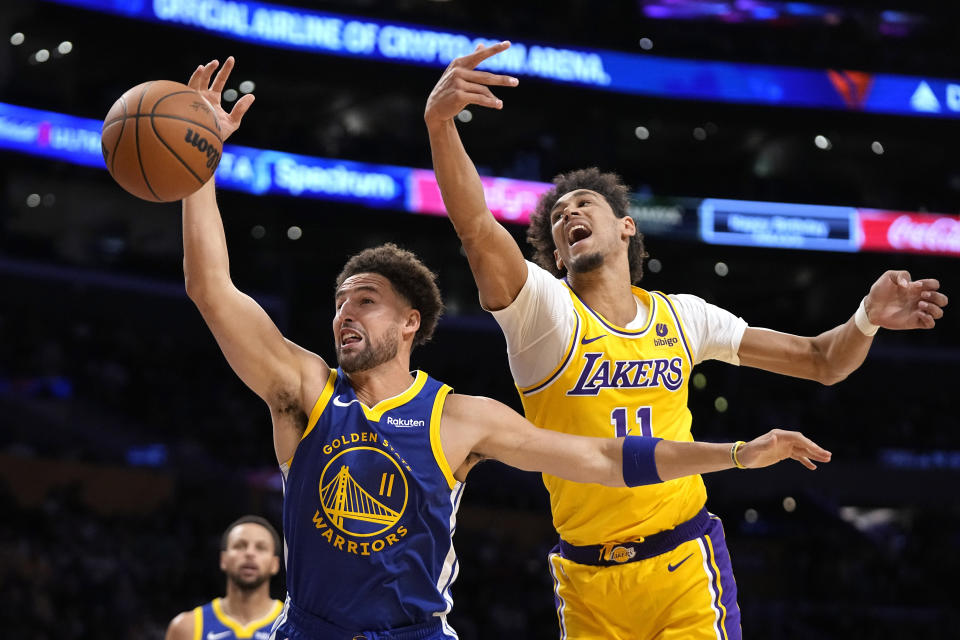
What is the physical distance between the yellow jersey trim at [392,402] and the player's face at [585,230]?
1030mm

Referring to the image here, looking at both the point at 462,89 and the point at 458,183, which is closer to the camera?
the point at 462,89

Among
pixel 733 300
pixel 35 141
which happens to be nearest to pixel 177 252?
pixel 35 141

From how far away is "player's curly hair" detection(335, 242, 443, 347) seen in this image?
13.3 ft

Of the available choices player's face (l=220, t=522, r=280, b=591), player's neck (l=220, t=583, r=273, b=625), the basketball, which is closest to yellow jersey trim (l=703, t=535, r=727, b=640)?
the basketball

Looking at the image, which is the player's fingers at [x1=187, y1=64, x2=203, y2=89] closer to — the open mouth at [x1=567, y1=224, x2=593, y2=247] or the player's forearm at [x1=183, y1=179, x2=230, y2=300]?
the player's forearm at [x1=183, y1=179, x2=230, y2=300]

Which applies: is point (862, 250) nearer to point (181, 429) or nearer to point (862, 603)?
point (862, 603)

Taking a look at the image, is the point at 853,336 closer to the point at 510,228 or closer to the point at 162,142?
the point at 162,142

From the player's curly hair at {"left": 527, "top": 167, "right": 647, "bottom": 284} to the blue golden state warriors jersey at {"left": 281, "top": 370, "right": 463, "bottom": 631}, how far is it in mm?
1668

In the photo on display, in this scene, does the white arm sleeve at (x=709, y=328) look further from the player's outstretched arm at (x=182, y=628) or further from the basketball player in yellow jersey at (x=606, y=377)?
the player's outstretched arm at (x=182, y=628)

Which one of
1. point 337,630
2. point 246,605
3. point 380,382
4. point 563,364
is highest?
point 563,364

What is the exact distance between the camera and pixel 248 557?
6422mm

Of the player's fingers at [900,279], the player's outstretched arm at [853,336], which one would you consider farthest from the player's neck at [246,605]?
the player's fingers at [900,279]

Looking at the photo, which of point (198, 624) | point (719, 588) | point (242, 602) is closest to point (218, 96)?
point (719, 588)

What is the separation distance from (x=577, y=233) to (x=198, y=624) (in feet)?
11.9
